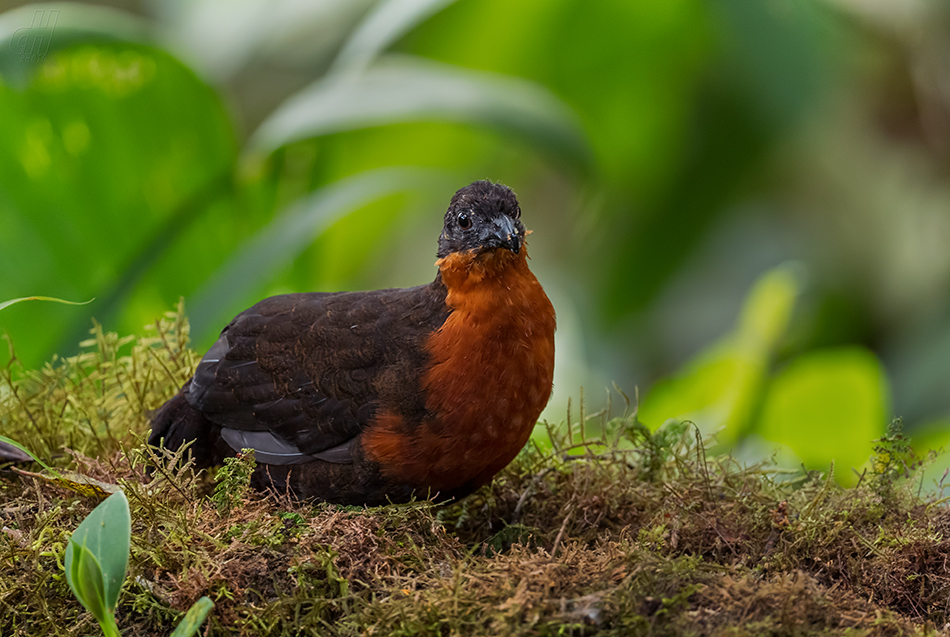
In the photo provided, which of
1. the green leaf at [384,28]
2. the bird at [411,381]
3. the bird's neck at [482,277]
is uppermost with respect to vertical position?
the green leaf at [384,28]

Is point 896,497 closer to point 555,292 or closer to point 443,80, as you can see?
point 443,80

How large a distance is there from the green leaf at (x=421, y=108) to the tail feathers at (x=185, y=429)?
1.28 m

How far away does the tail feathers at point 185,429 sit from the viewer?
7.95 ft

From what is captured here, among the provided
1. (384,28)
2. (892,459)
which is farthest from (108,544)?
(384,28)

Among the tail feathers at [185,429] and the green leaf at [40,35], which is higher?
the green leaf at [40,35]

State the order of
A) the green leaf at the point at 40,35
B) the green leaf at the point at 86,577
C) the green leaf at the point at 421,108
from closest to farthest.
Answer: the green leaf at the point at 86,577, the green leaf at the point at 40,35, the green leaf at the point at 421,108

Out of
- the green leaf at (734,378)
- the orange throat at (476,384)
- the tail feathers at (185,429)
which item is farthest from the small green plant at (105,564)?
the green leaf at (734,378)

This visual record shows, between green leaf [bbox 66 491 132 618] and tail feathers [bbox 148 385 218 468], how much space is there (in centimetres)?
84

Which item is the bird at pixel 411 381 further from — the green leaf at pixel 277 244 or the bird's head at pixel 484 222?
the green leaf at pixel 277 244

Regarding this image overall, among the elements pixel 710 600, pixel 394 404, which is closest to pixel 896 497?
pixel 710 600

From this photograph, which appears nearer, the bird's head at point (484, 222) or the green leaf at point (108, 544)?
the green leaf at point (108, 544)


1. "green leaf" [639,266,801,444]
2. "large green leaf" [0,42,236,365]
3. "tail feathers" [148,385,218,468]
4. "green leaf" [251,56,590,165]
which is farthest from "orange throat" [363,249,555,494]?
"large green leaf" [0,42,236,365]

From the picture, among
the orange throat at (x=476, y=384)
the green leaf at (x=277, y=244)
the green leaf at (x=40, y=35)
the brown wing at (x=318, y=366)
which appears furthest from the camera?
the green leaf at (x=277, y=244)

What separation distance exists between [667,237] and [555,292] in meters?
0.79
